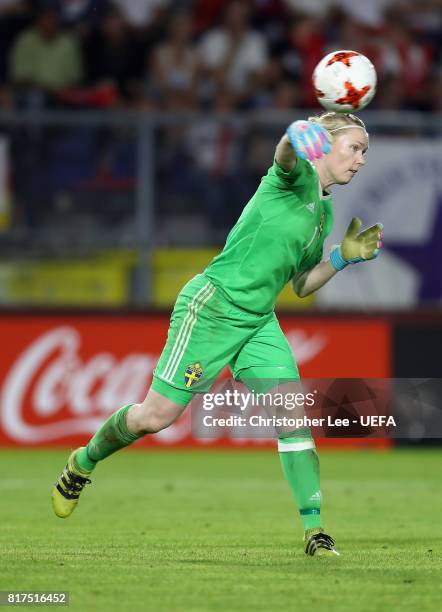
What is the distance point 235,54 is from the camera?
15336 millimetres

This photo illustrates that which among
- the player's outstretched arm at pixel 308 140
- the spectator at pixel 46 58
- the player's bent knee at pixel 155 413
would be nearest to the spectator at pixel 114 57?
the spectator at pixel 46 58

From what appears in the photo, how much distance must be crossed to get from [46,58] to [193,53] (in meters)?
1.59

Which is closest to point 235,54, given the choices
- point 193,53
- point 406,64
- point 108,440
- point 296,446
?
point 193,53

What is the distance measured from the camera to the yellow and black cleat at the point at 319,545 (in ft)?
22.5

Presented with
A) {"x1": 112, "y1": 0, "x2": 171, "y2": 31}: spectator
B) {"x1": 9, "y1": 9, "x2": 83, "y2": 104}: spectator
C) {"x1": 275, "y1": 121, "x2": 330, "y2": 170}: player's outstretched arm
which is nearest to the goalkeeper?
{"x1": 275, "y1": 121, "x2": 330, "y2": 170}: player's outstretched arm

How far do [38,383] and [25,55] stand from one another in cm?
369

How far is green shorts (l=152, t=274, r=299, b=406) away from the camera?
23.0ft

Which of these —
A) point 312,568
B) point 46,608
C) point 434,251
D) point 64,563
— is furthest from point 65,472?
point 434,251

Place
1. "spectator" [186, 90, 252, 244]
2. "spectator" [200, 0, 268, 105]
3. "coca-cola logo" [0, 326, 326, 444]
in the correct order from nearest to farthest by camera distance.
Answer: "coca-cola logo" [0, 326, 326, 444] < "spectator" [186, 90, 252, 244] < "spectator" [200, 0, 268, 105]

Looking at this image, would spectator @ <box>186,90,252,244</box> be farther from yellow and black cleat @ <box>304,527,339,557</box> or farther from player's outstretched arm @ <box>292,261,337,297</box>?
yellow and black cleat @ <box>304,527,339,557</box>

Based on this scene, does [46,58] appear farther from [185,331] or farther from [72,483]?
[185,331]

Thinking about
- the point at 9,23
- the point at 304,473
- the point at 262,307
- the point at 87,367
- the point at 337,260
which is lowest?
the point at 87,367

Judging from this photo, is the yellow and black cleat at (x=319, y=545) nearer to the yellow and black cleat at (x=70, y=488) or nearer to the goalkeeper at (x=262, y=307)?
the goalkeeper at (x=262, y=307)

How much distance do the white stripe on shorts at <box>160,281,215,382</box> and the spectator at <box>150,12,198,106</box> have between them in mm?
7823
